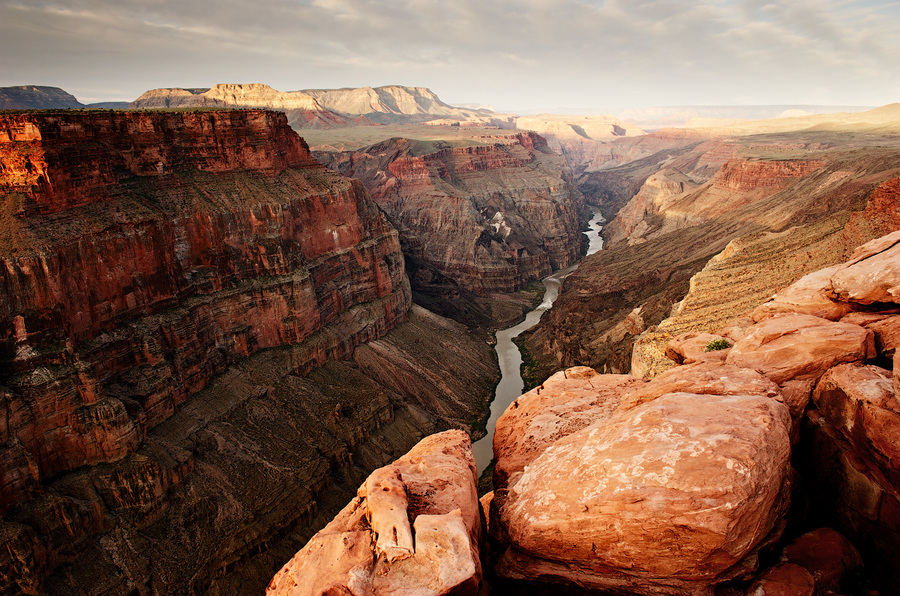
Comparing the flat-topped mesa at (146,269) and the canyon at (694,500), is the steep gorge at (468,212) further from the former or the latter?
the canyon at (694,500)

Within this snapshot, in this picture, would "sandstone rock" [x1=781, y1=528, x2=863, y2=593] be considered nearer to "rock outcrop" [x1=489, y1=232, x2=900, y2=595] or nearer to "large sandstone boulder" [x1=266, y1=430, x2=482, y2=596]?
"rock outcrop" [x1=489, y1=232, x2=900, y2=595]

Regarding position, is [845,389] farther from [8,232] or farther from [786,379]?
[8,232]

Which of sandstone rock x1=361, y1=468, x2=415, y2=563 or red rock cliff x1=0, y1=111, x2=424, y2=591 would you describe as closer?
sandstone rock x1=361, y1=468, x2=415, y2=563

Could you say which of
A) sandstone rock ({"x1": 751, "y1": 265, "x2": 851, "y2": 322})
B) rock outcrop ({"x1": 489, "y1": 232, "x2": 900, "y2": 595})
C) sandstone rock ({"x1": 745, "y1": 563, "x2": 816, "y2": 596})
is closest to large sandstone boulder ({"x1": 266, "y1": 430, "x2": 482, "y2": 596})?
rock outcrop ({"x1": 489, "y1": 232, "x2": 900, "y2": 595})

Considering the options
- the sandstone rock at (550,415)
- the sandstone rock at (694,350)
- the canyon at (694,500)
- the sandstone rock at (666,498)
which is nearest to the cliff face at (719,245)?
the sandstone rock at (694,350)

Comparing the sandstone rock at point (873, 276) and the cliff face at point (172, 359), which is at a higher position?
the sandstone rock at point (873, 276)

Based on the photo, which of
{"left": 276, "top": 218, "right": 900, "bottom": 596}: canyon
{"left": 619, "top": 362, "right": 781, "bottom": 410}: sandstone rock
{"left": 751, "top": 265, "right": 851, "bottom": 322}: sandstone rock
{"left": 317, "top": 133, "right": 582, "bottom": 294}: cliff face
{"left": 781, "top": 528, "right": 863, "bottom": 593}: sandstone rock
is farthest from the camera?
{"left": 317, "top": 133, "right": 582, "bottom": 294}: cliff face
